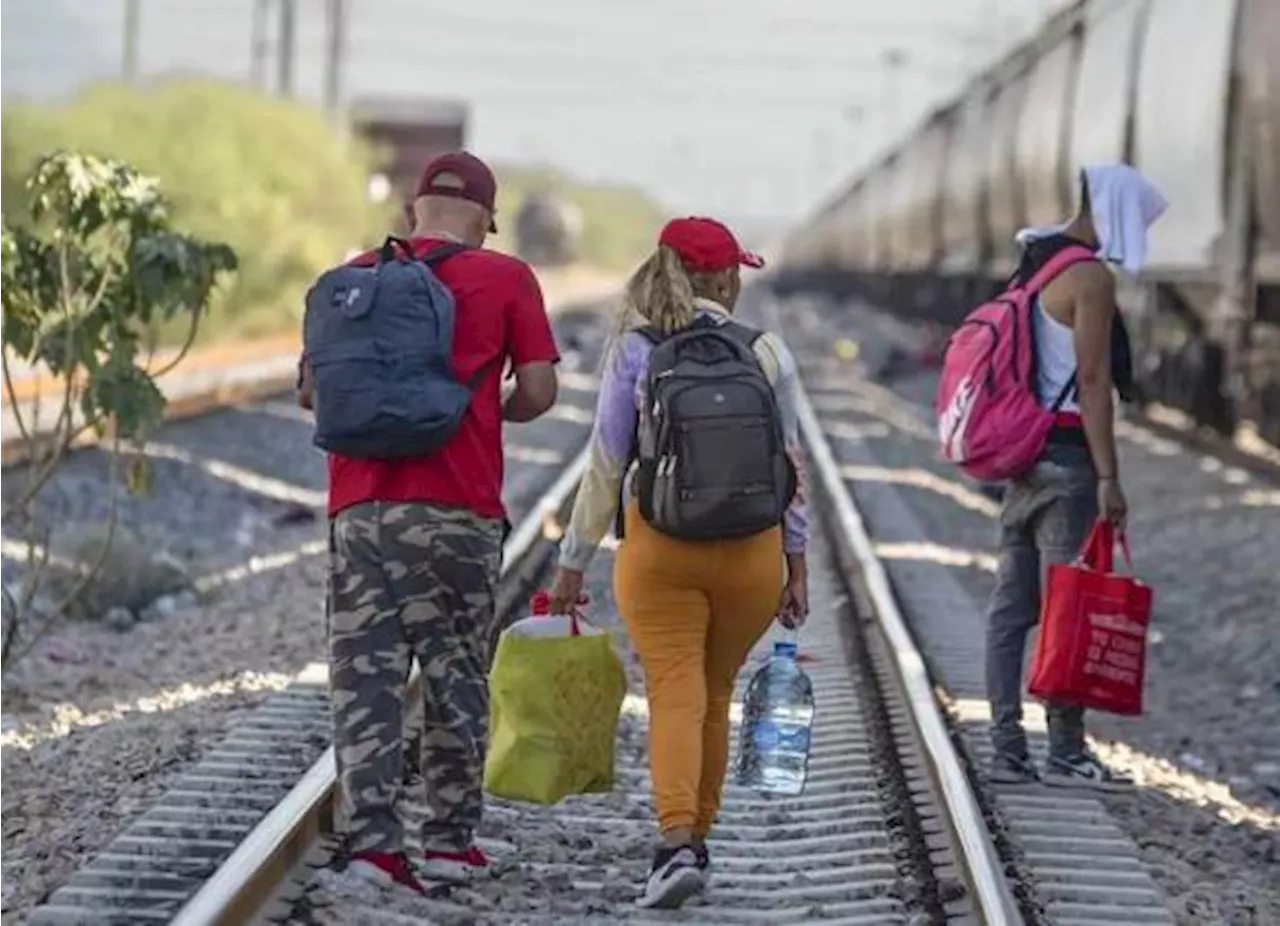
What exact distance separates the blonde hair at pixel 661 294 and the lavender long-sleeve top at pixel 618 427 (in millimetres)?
44

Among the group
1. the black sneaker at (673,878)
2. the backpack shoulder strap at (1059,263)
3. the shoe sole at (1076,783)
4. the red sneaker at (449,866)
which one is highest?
the backpack shoulder strap at (1059,263)

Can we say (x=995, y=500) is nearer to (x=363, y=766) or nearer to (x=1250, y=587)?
(x=1250, y=587)

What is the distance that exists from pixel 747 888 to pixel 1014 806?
144cm

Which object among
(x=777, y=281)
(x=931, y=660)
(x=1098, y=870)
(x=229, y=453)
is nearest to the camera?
(x=1098, y=870)

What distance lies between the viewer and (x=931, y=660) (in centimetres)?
1114

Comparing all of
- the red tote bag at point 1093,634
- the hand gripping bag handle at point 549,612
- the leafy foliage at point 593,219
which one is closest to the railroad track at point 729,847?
the red tote bag at point 1093,634

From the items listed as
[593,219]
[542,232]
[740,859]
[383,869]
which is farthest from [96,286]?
[593,219]

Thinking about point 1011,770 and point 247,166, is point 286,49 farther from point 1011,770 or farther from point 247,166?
point 1011,770

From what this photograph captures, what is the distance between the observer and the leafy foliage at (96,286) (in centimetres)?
930

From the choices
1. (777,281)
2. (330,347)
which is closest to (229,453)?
(330,347)

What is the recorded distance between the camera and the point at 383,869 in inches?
258

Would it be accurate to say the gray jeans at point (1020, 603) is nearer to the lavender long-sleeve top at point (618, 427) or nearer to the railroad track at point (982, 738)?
the railroad track at point (982, 738)

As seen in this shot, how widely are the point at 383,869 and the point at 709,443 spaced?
1318 millimetres

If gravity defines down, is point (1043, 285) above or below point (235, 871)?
above
